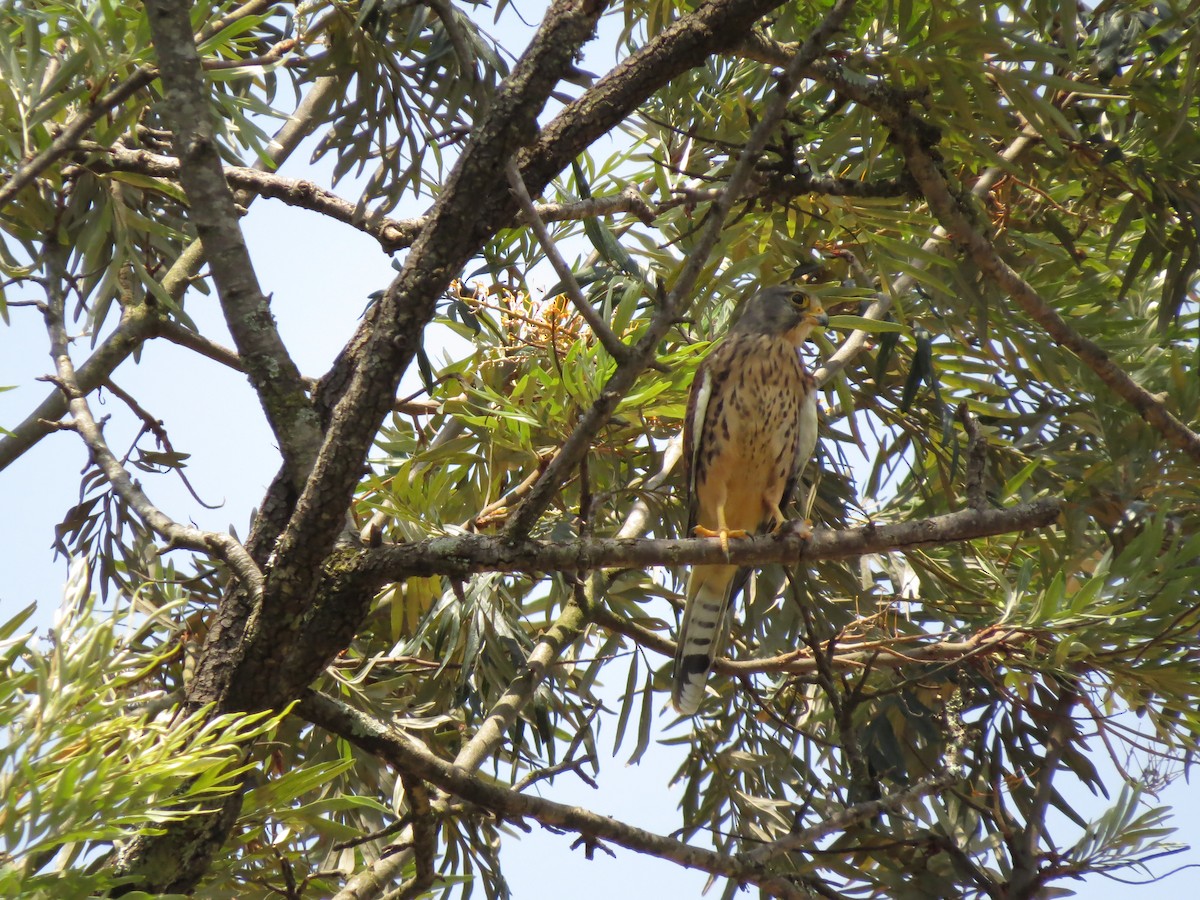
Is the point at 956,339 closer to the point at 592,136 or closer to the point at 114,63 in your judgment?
the point at 592,136

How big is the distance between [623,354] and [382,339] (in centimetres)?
41

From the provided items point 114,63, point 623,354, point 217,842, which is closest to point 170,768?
point 217,842

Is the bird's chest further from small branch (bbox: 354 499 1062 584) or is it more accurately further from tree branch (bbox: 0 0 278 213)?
tree branch (bbox: 0 0 278 213)

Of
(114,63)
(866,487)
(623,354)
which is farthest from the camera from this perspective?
(866,487)

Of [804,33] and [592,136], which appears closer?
[592,136]

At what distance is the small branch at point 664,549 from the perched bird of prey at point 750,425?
1075 mm

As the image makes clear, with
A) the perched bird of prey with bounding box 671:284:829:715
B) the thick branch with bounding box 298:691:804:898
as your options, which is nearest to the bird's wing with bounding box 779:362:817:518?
the perched bird of prey with bounding box 671:284:829:715

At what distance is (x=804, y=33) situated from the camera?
2.62m

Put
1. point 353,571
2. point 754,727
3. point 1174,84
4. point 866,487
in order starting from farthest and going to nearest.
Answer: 1. point 866,487
2. point 754,727
3. point 1174,84
4. point 353,571

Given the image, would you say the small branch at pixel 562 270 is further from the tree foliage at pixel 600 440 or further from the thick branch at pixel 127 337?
the thick branch at pixel 127 337

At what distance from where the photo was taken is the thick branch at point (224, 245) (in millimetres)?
1995

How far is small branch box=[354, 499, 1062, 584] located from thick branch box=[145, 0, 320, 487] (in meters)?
0.26

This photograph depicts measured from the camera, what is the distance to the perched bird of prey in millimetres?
3377

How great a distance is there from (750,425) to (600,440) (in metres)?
0.59
